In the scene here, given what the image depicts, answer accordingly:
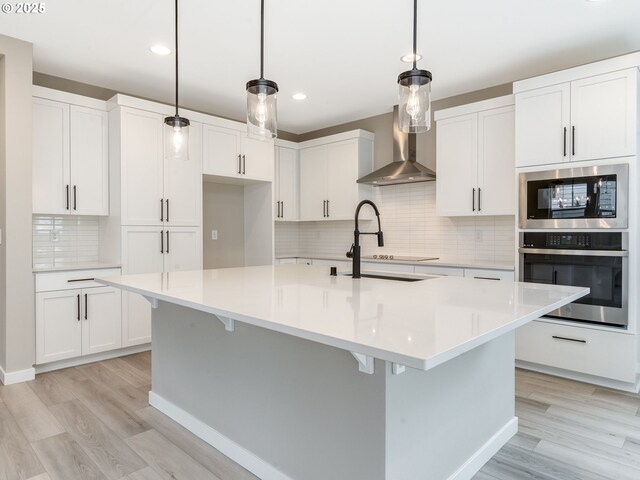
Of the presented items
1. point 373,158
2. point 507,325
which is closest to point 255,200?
point 373,158

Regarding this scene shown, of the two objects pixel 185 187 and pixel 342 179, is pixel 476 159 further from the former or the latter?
pixel 185 187

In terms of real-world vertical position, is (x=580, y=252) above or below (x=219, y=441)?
above

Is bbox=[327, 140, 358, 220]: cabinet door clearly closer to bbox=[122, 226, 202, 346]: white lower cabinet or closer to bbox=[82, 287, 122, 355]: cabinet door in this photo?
bbox=[122, 226, 202, 346]: white lower cabinet

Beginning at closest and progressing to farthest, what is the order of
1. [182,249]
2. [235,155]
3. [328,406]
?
[328,406] → [182,249] → [235,155]

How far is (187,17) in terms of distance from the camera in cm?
286

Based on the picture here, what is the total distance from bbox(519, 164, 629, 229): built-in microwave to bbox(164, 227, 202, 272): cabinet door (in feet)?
10.3

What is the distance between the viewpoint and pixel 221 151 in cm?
462

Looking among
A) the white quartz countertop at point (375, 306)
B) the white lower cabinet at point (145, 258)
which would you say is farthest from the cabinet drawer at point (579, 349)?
the white lower cabinet at point (145, 258)

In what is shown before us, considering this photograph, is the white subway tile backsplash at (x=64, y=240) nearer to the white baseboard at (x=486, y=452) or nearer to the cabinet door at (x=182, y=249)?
the cabinet door at (x=182, y=249)

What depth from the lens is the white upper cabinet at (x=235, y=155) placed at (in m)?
4.52

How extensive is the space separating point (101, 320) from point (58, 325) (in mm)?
338

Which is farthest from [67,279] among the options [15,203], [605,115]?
[605,115]

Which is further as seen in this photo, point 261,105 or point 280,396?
point 261,105

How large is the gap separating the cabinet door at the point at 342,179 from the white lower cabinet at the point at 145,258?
1.85 metres
